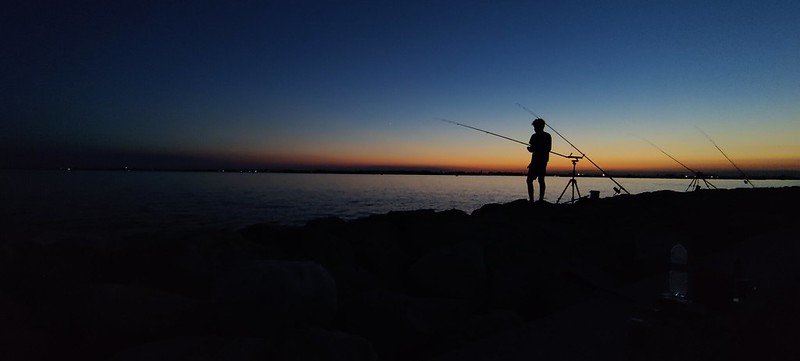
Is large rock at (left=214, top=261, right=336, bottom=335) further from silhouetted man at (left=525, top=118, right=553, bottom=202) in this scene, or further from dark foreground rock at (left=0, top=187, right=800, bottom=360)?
silhouetted man at (left=525, top=118, right=553, bottom=202)

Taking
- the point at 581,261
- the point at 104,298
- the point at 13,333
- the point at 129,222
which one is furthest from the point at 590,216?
the point at 129,222

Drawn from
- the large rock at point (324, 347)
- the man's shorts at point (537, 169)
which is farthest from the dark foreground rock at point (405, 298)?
the man's shorts at point (537, 169)

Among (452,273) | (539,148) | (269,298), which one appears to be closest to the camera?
(269,298)

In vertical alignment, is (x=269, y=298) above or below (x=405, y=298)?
above

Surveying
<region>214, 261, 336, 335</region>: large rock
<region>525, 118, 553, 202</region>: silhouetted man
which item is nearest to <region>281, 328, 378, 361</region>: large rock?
<region>214, 261, 336, 335</region>: large rock

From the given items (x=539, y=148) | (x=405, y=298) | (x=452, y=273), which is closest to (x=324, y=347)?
(x=405, y=298)

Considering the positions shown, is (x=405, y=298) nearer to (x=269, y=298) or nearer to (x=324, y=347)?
(x=269, y=298)

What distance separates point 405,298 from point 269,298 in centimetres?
123

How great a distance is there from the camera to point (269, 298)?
304 centimetres

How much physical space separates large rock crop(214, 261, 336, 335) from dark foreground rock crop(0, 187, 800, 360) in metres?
0.01

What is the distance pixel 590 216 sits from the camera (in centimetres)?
776

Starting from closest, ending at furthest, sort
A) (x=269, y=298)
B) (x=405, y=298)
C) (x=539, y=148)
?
(x=269, y=298)
(x=405, y=298)
(x=539, y=148)

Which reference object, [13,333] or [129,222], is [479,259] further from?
[129,222]

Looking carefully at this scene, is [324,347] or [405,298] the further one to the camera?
[405,298]
